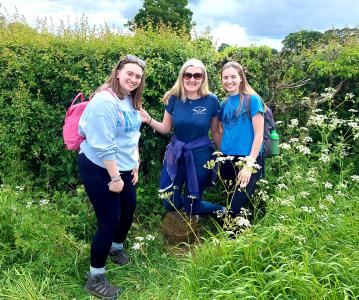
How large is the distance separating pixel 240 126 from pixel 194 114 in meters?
0.48

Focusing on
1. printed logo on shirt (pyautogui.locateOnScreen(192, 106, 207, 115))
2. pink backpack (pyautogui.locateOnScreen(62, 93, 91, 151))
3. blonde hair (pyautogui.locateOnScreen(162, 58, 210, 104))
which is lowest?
pink backpack (pyautogui.locateOnScreen(62, 93, 91, 151))

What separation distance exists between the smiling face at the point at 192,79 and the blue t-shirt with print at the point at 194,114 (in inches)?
5.6

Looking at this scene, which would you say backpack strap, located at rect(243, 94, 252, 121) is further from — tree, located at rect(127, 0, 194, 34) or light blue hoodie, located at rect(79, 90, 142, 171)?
tree, located at rect(127, 0, 194, 34)

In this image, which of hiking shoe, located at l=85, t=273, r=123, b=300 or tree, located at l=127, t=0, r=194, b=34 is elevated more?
tree, located at l=127, t=0, r=194, b=34

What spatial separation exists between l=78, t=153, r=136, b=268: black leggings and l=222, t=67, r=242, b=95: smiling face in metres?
1.31

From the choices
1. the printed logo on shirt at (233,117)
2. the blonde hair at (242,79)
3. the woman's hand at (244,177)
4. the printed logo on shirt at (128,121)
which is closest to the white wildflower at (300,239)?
the woman's hand at (244,177)

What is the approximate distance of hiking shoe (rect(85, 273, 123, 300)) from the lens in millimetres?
3602

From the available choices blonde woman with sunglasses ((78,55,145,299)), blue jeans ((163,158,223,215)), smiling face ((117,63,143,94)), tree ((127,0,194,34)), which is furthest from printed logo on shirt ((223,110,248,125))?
tree ((127,0,194,34))

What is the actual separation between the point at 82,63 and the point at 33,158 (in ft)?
5.09

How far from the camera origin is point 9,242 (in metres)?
4.04

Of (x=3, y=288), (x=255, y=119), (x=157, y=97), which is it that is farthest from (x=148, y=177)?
(x=3, y=288)

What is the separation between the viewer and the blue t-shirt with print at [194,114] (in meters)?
4.09

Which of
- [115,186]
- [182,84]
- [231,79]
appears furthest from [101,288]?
[231,79]

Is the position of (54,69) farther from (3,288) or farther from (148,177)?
(3,288)
